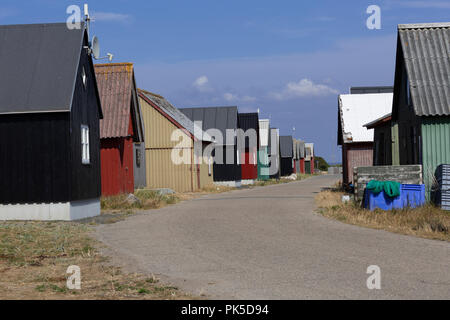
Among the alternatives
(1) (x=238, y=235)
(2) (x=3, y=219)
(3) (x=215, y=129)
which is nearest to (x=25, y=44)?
(2) (x=3, y=219)

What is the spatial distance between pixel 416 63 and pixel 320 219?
7047 millimetres

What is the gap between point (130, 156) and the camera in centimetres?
2872

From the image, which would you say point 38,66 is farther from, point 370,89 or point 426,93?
point 370,89

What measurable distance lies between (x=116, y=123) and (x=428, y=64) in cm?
1271

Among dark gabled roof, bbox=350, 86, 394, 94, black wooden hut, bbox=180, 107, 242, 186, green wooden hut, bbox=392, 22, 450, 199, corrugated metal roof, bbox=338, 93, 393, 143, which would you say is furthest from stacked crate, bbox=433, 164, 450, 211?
black wooden hut, bbox=180, 107, 242, 186

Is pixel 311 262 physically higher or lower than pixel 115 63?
lower

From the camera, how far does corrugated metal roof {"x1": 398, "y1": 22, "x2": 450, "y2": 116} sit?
19.8 metres

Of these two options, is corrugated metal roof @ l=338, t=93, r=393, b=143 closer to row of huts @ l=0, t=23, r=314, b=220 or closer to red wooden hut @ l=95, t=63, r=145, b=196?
red wooden hut @ l=95, t=63, r=145, b=196

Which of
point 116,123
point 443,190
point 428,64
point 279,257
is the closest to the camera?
point 279,257

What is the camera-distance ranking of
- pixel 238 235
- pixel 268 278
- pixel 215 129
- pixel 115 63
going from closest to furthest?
1. pixel 268 278
2. pixel 238 235
3. pixel 115 63
4. pixel 215 129

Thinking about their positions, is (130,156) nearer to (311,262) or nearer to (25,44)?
(25,44)

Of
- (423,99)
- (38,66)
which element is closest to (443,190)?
(423,99)

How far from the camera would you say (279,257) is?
10523 millimetres

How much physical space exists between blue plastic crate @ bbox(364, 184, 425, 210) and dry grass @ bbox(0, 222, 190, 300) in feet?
27.4
